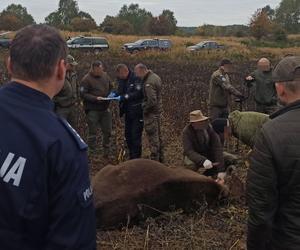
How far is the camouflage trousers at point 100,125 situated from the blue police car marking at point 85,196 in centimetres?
648

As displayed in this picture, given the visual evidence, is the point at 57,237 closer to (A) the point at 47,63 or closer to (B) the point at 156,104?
(A) the point at 47,63

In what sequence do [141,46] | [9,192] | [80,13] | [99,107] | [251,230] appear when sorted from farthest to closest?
[80,13]
[141,46]
[99,107]
[251,230]
[9,192]

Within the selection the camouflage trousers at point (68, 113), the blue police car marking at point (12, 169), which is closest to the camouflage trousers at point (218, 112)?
the camouflage trousers at point (68, 113)

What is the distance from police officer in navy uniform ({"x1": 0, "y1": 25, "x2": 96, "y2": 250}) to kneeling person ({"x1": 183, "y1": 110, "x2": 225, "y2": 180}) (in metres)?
4.24

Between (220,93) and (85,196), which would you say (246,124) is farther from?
(85,196)

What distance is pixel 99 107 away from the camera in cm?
827

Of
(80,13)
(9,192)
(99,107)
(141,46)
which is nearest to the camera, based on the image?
(9,192)

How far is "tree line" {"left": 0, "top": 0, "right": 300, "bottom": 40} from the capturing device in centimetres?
6014

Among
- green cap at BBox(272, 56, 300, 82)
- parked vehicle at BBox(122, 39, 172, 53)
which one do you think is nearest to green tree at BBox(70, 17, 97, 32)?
parked vehicle at BBox(122, 39, 172, 53)

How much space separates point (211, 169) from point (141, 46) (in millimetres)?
33066

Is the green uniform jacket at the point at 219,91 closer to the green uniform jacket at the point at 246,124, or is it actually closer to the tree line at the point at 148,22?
the green uniform jacket at the point at 246,124

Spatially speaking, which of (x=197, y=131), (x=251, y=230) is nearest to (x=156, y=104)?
(x=197, y=131)

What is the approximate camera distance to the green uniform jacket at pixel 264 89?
28.7 feet

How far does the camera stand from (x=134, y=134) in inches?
313
